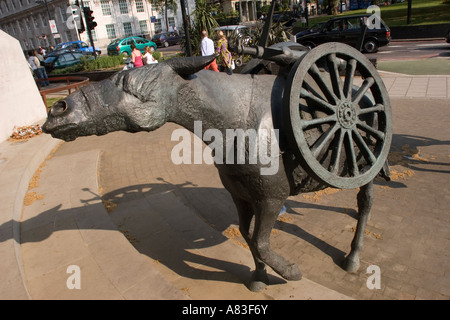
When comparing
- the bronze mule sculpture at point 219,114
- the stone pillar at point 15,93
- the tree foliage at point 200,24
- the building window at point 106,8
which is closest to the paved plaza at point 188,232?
the bronze mule sculpture at point 219,114

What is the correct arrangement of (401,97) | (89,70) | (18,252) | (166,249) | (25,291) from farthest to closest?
(89,70)
(401,97)
(166,249)
(18,252)
(25,291)

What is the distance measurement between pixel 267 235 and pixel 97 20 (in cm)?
4633

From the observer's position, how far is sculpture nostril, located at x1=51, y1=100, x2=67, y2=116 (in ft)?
5.54

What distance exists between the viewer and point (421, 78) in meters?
11.4

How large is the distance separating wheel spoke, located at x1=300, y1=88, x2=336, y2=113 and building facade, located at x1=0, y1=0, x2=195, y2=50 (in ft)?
129

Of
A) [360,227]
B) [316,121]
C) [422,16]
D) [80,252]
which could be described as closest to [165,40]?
[422,16]

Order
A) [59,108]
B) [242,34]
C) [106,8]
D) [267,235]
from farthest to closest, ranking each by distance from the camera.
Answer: [106,8]
[242,34]
[267,235]
[59,108]

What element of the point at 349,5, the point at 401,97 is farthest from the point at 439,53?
the point at 349,5

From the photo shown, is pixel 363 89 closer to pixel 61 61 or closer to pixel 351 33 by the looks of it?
pixel 351 33

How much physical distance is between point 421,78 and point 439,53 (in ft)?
21.3

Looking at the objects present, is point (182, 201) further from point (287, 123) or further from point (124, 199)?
point (287, 123)

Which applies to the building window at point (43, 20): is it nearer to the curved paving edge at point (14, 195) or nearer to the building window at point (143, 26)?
the building window at point (143, 26)

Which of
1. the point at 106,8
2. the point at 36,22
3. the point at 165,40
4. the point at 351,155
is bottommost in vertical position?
the point at 165,40

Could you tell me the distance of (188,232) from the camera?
4004 millimetres
